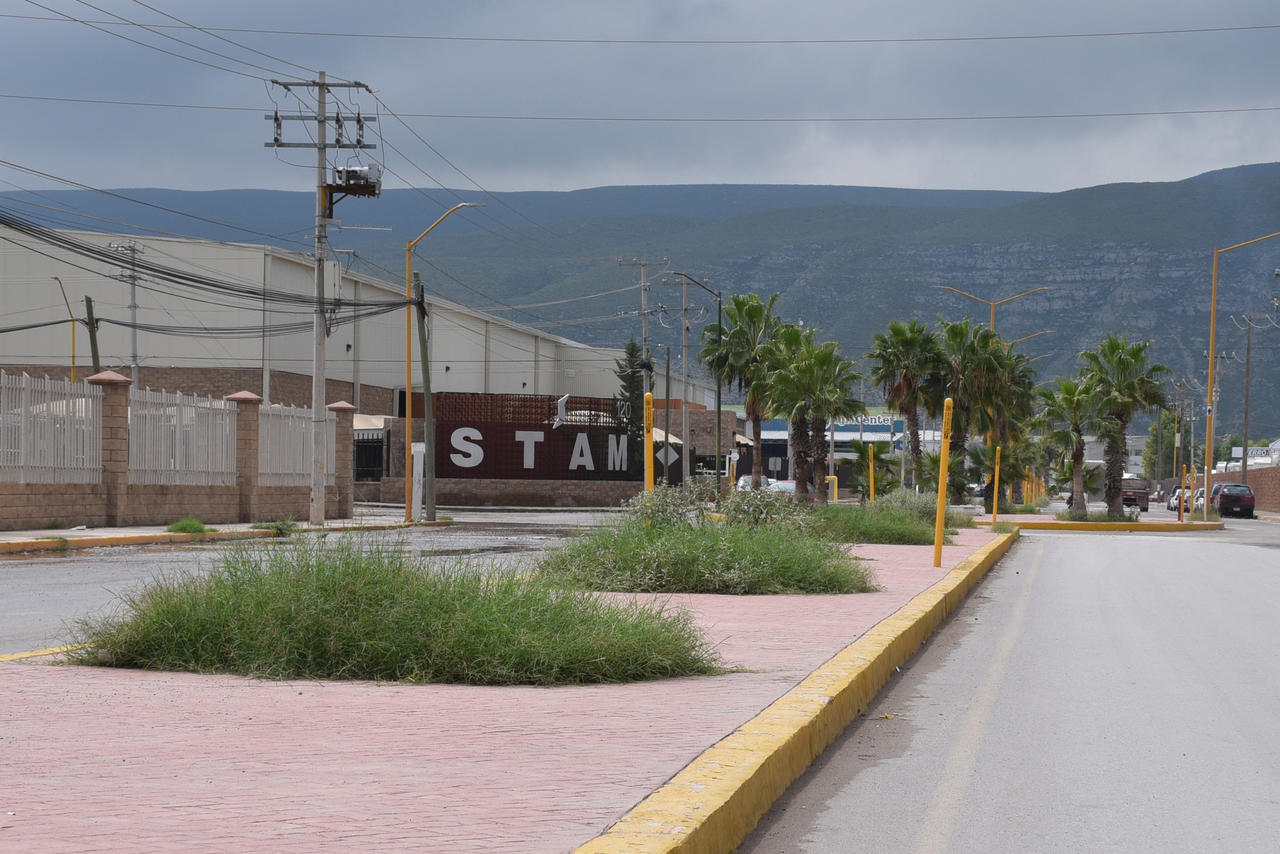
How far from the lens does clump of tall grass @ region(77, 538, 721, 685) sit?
26.6 ft

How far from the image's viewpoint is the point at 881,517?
28.4 meters

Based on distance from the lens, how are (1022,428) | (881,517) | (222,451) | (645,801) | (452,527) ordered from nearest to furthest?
(645,801)
(881,517)
(222,451)
(452,527)
(1022,428)

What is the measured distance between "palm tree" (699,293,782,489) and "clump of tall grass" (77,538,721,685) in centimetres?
5105

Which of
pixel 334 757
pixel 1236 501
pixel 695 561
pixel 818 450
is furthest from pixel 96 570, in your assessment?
pixel 1236 501

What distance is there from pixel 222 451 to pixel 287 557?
25.2 metres

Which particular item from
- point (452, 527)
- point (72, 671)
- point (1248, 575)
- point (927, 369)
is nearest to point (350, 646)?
point (72, 671)

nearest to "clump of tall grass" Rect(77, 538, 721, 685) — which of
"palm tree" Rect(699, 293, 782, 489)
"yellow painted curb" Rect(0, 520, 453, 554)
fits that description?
"yellow painted curb" Rect(0, 520, 453, 554)

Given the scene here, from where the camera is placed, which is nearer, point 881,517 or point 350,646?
point 350,646

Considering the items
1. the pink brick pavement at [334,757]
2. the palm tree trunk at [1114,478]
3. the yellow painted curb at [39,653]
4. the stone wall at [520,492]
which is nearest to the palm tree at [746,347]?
the stone wall at [520,492]

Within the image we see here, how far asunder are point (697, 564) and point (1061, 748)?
7.22 metres

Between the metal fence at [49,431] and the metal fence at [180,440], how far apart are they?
3.50 ft

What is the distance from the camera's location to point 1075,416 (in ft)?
155

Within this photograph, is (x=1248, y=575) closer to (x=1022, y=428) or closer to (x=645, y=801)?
(x=645, y=801)

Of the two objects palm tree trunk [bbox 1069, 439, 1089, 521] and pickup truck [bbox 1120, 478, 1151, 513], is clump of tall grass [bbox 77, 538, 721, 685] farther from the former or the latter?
pickup truck [bbox 1120, 478, 1151, 513]
